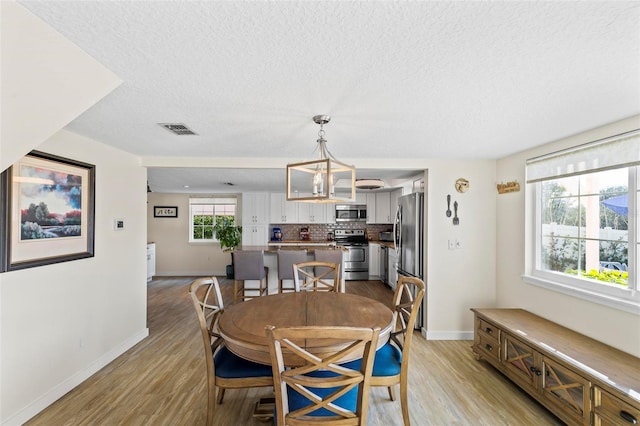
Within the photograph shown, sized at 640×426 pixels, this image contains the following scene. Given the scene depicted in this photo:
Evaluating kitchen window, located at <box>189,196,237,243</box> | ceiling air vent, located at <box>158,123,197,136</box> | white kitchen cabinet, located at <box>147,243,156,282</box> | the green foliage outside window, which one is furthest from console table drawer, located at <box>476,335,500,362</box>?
white kitchen cabinet, located at <box>147,243,156,282</box>

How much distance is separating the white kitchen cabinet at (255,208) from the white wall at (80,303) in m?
3.30

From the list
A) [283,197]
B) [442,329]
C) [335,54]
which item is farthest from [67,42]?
[283,197]

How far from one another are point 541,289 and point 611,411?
4.25 feet

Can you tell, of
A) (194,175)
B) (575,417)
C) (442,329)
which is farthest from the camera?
(194,175)

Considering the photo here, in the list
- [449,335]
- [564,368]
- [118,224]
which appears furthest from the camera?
[449,335]

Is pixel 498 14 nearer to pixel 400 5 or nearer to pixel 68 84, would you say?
pixel 400 5

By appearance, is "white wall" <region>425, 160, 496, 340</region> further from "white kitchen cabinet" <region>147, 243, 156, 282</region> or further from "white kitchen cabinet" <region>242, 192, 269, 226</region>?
"white kitchen cabinet" <region>147, 243, 156, 282</region>

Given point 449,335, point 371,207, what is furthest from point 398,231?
point 371,207

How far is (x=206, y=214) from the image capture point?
7219mm

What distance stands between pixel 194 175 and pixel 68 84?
338 cm

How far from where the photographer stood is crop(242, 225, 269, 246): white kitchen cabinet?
679 centimetres

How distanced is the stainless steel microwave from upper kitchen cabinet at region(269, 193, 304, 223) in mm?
1067

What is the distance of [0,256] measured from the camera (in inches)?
73.6

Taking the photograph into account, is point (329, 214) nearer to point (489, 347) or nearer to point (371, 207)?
point (371, 207)
